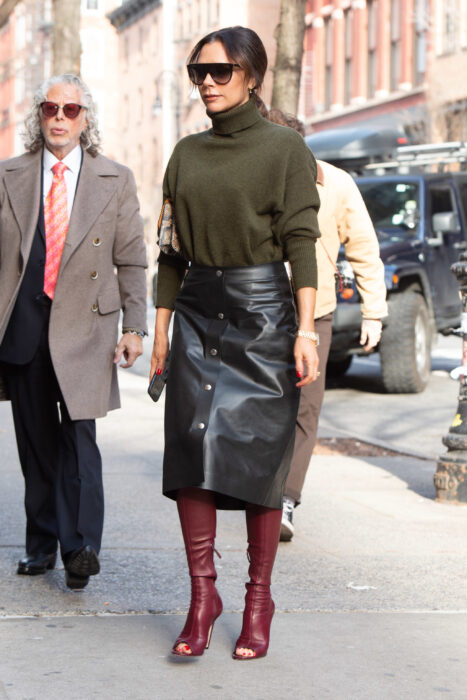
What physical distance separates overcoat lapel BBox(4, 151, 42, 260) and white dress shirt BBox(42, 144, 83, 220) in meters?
0.03

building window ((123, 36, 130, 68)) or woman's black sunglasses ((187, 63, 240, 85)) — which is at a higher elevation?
building window ((123, 36, 130, 68))

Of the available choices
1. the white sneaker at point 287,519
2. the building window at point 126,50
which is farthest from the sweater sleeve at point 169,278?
the building window at point 126,50

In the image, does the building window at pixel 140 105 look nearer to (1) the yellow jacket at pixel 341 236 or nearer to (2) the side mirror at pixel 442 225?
(2) the side mirror at pixel 442 225

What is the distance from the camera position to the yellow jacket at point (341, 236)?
20.4ft

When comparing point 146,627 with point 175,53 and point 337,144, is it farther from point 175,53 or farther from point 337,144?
point 175,53

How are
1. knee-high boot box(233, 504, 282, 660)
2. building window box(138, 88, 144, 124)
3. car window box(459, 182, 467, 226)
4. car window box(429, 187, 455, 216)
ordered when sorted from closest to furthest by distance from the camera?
knee-high boot box(233, 504, 282, 660)
car window box(429, 187, 455, 216)
car window box(459, 182, 467, 226)
building window box(138, 88, 144, 124)

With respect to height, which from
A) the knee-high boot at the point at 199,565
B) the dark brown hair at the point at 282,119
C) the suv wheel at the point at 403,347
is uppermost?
the dark brown hair at the point at 282,119

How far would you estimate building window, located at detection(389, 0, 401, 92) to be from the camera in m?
41.6

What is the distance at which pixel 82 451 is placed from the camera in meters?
5.30

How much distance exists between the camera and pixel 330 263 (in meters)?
6.23

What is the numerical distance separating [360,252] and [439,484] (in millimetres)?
1783

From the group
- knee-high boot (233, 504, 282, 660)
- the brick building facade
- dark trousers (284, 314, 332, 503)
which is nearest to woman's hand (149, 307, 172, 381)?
knee-high boot (233, 504, 282, 660)

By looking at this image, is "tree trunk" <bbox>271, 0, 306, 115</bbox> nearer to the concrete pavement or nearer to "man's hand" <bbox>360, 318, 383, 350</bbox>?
the concrete pavement

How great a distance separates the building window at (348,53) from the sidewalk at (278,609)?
127 feet
